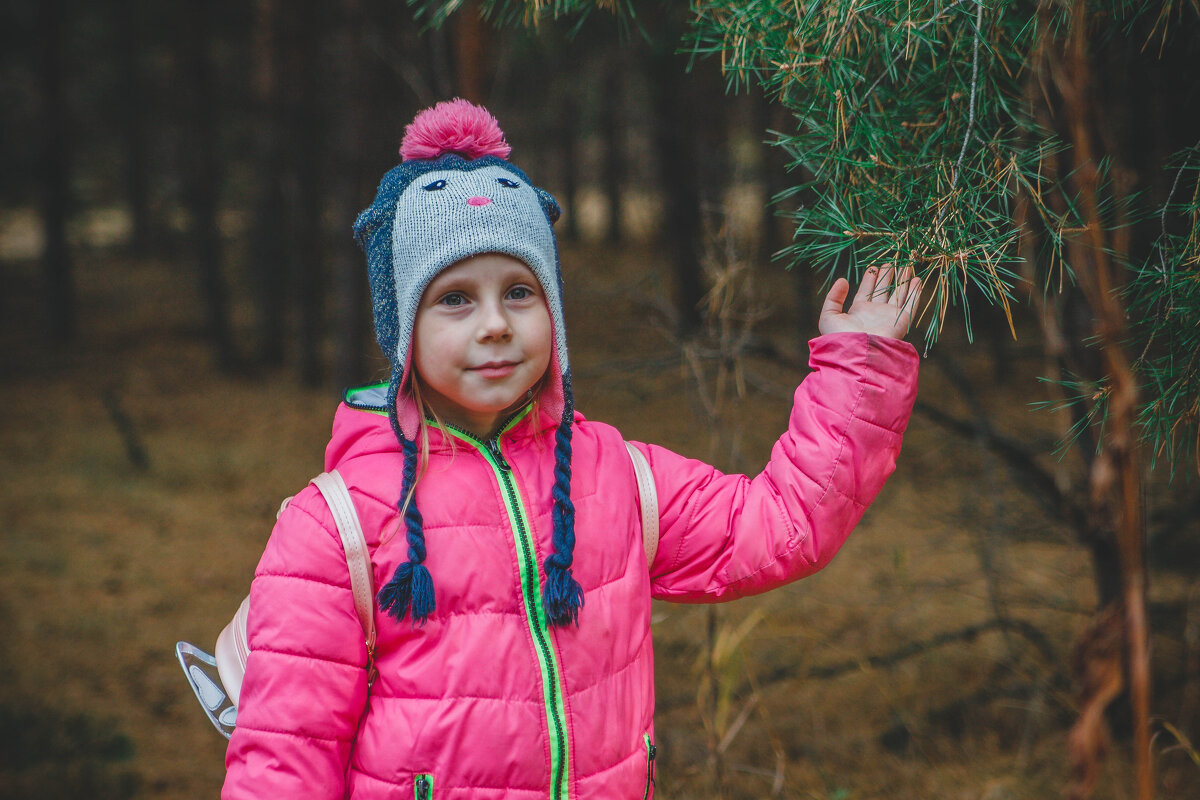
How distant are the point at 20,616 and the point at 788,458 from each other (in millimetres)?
5083

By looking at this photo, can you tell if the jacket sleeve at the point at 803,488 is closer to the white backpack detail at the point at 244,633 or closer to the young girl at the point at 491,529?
the young girl at the point at 491,529

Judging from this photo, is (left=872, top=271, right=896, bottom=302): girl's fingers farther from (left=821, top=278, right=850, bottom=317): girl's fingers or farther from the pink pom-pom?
the pink pom-pom

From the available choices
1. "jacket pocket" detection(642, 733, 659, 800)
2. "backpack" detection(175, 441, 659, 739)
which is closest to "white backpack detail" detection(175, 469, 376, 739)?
"backpack" detection(175, 441, 659, 739)

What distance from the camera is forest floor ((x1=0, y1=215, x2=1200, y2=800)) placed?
3.32 m

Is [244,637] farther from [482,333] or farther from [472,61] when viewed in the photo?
[472,61]

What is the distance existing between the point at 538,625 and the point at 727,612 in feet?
11.6

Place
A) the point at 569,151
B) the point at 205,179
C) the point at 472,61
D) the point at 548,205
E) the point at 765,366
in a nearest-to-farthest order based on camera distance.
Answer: the point at 548,205
the point at 472,61
the point at 765,366
the point at 205,179
the point at 569,151

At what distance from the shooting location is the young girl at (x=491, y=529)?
4.50 ft

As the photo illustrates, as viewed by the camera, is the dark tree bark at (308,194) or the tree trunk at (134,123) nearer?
the dark tree bark at (308,194)

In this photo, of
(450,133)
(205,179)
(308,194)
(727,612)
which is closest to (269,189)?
(308,194)

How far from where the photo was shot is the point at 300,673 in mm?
1355

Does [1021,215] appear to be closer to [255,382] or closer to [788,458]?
[788,458]

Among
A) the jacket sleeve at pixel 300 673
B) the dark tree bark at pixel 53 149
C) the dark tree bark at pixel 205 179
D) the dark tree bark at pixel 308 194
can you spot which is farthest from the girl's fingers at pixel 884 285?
the dark tree bark at pixel 53 149

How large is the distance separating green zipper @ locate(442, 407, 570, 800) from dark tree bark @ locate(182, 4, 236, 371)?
10.5m
